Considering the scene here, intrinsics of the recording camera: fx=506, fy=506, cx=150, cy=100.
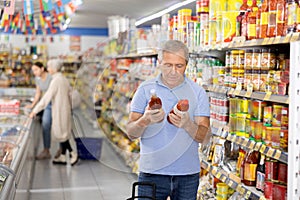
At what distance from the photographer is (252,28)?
11.4 feet

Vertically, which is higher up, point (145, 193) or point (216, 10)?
point (216, 10)

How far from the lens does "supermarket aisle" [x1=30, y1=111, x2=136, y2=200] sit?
6214 millimetres

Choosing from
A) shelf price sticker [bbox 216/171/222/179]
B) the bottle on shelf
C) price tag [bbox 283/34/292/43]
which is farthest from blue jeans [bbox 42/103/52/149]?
price tag [bbox 283/34/292/43]

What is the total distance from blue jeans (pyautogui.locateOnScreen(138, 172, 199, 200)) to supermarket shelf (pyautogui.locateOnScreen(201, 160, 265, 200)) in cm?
62

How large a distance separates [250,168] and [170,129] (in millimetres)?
1071

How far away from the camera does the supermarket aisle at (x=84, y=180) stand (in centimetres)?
621

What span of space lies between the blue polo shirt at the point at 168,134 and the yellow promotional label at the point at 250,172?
872 millimetres

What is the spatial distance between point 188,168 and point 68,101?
547cm

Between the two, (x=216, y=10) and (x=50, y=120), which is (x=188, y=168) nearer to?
(x=216, y=10)

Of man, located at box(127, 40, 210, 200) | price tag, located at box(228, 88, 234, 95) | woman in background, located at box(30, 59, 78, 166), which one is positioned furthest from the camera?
woman in background, located at box(30, 59, 78, 166)

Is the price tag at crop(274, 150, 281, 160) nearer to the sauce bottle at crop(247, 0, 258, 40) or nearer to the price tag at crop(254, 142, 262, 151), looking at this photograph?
the price tag at crop(254, 142, 262, 151)

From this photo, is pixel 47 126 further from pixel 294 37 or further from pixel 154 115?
pixel 294 37

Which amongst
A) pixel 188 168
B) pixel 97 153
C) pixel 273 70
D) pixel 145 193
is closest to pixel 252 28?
pixel 273 70

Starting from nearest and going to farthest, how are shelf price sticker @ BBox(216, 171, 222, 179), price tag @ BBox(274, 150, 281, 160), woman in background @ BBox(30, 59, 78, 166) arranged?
price tag @ BBox(274, 150, 281, 160) < shelf price sticker @ BBox(216, 171, 222, 179) < woman in background @ BBox(30, 59, 78, 166)
